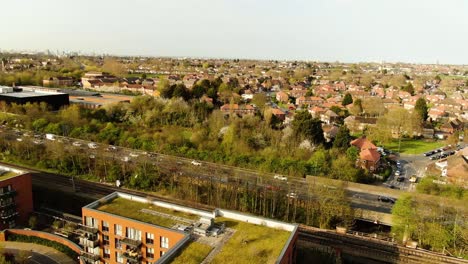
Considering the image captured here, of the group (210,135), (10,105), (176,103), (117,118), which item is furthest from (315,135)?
(10,105)

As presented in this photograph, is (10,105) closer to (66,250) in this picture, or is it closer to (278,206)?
(66,250)

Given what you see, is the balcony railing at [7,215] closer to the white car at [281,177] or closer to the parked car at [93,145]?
the parked car at [93,145]

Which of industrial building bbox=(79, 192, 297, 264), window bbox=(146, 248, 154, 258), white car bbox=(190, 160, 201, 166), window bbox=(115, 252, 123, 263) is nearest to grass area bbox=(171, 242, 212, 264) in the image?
industrial building bbox=(79, 192, 297, 264)

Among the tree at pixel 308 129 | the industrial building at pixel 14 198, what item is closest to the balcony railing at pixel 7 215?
the industrial building at pixel 14 198

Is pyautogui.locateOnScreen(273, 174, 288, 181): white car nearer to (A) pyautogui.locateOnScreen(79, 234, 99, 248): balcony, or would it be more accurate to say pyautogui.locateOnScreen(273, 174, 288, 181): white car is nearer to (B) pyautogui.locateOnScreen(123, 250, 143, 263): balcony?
(B) pyautogui.locateOnScreen(123, 250, 143, 263): balcony

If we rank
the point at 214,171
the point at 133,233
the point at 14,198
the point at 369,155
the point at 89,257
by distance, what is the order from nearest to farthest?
the point at 133,233, the point at 89,257, the point at 14,198, the point at 214,171, the point at 369,155

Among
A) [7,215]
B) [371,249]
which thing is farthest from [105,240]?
[371,249]

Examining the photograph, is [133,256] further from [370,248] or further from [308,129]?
[308,129]
